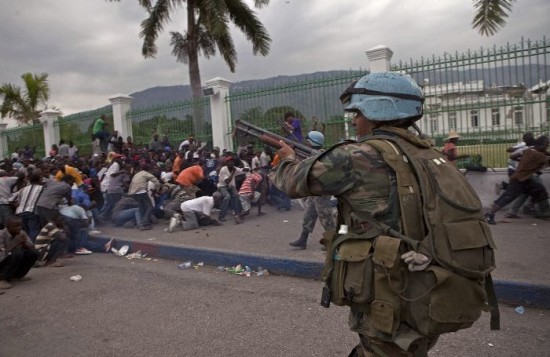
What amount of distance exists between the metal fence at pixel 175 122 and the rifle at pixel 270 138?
8.74 meters

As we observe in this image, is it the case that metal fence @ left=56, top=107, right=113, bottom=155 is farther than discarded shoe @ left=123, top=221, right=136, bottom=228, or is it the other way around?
metal fence @ left=56, top=107, right=113, bottom=155

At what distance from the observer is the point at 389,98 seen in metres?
1.85

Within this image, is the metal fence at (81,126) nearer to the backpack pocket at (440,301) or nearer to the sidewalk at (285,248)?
the sidewalk at (285,248)

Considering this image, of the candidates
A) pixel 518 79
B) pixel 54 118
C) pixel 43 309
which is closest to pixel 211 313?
pixel 43 309

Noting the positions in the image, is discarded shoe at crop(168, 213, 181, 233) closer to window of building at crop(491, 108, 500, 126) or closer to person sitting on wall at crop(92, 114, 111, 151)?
window of building at crop(491, 108, 500, 126)

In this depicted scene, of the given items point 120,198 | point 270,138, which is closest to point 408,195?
point 270,138

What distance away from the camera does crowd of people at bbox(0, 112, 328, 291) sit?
6.52 meters

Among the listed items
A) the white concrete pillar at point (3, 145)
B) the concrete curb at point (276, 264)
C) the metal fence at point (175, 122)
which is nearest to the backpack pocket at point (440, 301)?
the concrete curb at point (276, 264)

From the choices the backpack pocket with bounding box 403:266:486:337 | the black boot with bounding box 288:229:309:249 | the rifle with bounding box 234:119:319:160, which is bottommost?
the black boot with bounding box 288:229:309:249

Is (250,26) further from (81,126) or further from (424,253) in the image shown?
(424,253)

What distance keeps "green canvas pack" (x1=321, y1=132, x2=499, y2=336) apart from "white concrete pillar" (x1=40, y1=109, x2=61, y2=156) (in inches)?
681

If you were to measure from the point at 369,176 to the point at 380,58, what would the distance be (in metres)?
7.64

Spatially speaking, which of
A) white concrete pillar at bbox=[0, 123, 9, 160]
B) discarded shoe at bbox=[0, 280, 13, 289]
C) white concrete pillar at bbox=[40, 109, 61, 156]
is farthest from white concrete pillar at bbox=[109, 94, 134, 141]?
discarded shoe at bbox=[0, 280, 13, 289]

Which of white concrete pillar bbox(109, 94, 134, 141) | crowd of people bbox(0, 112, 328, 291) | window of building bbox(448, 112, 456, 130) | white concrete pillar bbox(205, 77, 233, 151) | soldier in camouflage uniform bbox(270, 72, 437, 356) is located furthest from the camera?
white concrete pillar bbox(109, 94, 134, 141)
